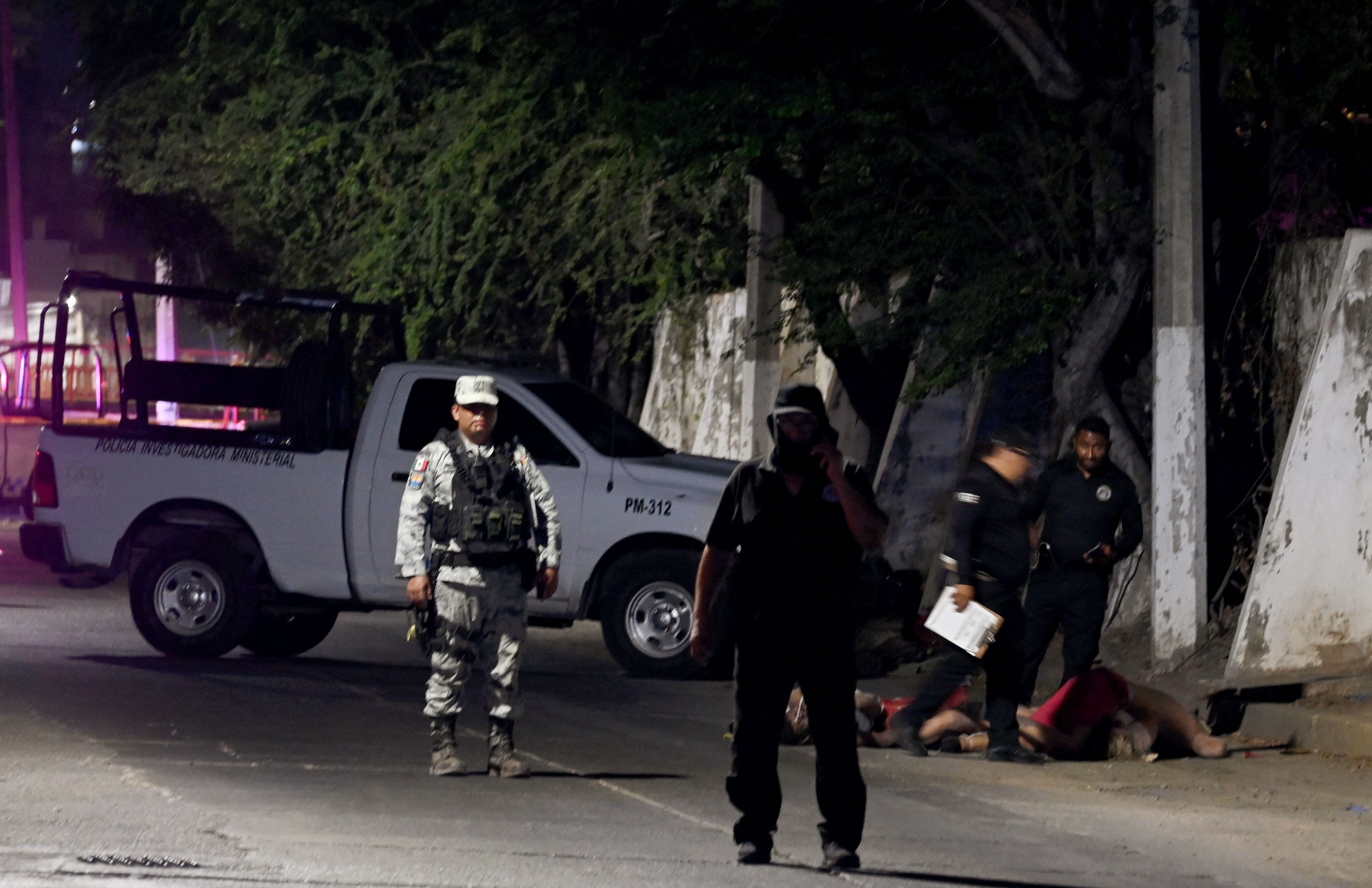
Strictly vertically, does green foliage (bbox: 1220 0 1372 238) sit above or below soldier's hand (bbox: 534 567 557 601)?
above

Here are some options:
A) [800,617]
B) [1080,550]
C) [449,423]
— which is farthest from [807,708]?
[449,423]

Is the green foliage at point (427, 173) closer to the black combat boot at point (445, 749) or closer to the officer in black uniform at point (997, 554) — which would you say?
the officer in black uniform at point (997, 554)

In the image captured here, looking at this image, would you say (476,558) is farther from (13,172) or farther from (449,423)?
(13,172)

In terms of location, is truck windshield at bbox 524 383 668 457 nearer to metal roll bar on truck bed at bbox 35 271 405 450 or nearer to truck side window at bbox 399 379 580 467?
truck side window at bbox 399 379 580 467

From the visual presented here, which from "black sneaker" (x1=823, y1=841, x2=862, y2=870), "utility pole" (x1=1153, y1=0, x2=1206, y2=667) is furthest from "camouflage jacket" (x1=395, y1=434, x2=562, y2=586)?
"utility pole" (x1=1153, y1=0, x2=1206, y2=667)

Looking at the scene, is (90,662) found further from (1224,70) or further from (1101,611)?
(1224,70)

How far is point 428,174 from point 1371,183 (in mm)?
9485

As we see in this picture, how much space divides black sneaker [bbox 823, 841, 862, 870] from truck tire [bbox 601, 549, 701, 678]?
6017 millimetres

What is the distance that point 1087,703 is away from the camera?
9.84 meters

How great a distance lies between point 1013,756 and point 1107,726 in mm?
586

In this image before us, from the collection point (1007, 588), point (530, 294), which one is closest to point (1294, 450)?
point (1007, 588)

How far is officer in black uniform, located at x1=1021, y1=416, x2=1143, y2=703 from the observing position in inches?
410

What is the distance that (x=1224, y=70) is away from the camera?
41.1 ft

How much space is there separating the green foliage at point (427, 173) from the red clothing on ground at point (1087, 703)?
7129 millimetres
